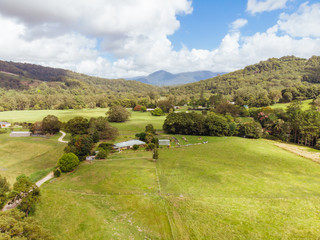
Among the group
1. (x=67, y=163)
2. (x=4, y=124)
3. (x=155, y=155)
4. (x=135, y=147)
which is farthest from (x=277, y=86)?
(x=4, y=124)

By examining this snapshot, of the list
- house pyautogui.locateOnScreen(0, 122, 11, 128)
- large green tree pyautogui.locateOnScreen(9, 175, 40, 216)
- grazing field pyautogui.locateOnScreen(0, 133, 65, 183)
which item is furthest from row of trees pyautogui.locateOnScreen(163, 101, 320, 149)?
house pyautogui.locateOnScreen(0, 122, 11, 128)

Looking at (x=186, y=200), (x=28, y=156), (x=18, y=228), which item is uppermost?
(x=18, y=228)

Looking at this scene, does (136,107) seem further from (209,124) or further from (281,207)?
(281,207)

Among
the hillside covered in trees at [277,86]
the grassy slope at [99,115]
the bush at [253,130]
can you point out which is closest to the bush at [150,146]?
the grassy slope at [99,115]

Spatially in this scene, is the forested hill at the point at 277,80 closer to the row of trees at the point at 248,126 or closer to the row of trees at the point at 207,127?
the row of trees at the point at 248,126

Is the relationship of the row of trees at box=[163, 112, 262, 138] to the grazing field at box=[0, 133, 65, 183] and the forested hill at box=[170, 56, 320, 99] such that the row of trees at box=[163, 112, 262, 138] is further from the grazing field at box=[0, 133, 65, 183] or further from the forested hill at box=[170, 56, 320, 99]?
the forested hill at box=[170, 56, 320, 99]

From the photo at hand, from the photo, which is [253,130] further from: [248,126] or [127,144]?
[127,144]

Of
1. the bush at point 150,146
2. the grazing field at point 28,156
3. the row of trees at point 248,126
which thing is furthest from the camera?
the row of trees at point 248,126
